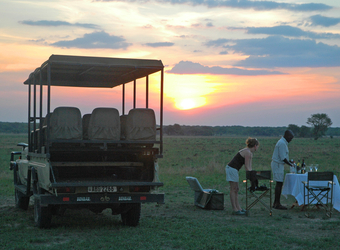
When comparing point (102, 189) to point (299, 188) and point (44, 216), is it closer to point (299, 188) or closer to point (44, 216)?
point (44, 216)

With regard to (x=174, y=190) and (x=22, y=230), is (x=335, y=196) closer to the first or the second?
(x=174, y=190)

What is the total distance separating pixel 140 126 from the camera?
8.21m

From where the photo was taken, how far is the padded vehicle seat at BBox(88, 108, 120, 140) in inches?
314

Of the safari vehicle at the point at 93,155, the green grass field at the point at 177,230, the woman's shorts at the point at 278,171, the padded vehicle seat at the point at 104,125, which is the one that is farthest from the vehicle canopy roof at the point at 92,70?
the woman's shorts at the point at 278,171

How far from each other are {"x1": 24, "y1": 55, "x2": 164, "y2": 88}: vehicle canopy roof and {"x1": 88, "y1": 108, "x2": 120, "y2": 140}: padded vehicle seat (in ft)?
2.82

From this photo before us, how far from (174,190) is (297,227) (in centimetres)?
622

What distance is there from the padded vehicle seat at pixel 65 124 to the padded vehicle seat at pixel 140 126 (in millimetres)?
927

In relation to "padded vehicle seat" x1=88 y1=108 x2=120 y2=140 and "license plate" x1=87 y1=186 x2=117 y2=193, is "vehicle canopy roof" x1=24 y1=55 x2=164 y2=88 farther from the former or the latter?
"license plate" x1=87 y1=186 x2=117 y2=193

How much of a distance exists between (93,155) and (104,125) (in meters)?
1.09

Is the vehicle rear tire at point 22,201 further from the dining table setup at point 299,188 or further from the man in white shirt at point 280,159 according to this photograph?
the dining table setup at point 299,188

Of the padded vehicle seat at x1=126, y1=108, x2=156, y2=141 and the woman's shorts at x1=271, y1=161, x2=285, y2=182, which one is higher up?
the padded vehicle seat at x1=126, y1=108, x2=156, y2=141

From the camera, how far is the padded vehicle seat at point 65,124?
7.76 m

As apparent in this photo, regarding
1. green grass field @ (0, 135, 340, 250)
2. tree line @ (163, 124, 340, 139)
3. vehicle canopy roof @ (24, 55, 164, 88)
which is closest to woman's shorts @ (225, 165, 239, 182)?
green grass field @ (0, 135, 340, 250)

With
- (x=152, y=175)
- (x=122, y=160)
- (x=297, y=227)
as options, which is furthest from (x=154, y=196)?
(x=297, y=227)
